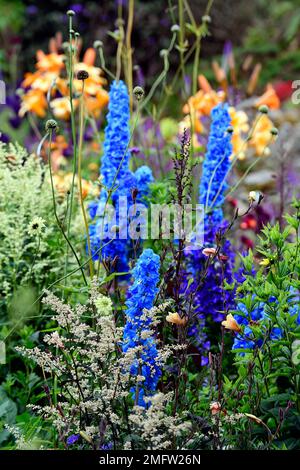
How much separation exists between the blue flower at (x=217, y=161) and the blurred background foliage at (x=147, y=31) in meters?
4.63

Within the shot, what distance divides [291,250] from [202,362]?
0.57 m

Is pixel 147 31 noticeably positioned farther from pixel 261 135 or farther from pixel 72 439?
pixel 72 439

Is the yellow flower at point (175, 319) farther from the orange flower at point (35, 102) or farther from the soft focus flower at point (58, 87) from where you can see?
the orange flower at point (35, 102)

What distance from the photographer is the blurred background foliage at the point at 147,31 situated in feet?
27.5

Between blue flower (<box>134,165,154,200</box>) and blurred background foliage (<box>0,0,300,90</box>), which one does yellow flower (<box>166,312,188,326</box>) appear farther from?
blurred background foliage (<box>0,0,300,90</box>)

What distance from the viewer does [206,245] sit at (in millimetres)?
2834

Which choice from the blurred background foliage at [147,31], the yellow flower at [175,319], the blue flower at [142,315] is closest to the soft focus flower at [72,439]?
the blue flower at [142,315]

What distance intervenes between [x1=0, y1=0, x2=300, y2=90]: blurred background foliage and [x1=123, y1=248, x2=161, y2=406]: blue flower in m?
5.56

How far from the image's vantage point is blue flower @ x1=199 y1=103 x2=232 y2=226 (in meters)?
2.96

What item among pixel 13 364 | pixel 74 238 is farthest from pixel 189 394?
pixel 74 238

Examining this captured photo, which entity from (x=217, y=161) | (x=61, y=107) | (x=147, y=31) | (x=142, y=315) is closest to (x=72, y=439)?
(x=142, y=315)

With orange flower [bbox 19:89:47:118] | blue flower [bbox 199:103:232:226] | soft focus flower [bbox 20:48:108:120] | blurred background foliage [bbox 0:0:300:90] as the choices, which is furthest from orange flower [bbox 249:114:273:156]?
blurred background foliage [bbox 0:0:300:90]

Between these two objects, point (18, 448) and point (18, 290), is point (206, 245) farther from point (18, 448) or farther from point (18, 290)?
point (18, 448)
